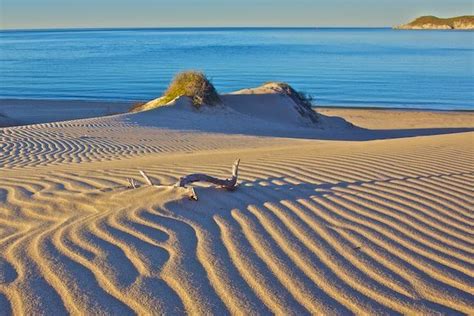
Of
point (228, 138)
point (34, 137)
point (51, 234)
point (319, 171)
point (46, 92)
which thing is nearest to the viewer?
point (51, 234)

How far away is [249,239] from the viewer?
393 cm

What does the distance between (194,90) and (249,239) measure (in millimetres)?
14750

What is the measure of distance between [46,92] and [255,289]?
1150 inches

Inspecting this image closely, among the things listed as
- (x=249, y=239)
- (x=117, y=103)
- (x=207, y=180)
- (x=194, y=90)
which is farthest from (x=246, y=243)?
(x=117, y=103)

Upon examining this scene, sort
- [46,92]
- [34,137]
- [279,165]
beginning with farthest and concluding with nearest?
1. [46,92]
2. [34,137]
3. [279,165]

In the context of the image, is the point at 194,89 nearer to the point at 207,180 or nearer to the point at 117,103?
the point at 117,103

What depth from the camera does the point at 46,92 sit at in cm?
3027

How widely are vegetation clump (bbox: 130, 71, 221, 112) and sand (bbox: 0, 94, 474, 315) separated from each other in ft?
36.3

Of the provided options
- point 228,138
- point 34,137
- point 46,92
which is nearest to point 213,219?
point 34,137

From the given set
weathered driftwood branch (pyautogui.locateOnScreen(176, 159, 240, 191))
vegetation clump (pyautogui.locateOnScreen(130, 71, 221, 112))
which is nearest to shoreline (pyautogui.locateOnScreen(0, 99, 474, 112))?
vegetation clump (pyautogui.locateOnScreen(130, 71, 221, 112))

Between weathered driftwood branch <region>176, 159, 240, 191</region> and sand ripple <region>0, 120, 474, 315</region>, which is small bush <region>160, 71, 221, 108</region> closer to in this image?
sand ripple <region>0, 120, 474, 315</region>

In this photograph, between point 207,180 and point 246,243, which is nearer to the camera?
point 246,243

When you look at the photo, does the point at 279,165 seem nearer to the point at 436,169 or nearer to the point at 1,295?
the point at 436,169

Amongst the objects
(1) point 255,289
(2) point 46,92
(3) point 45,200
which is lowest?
(1) point 255,289
